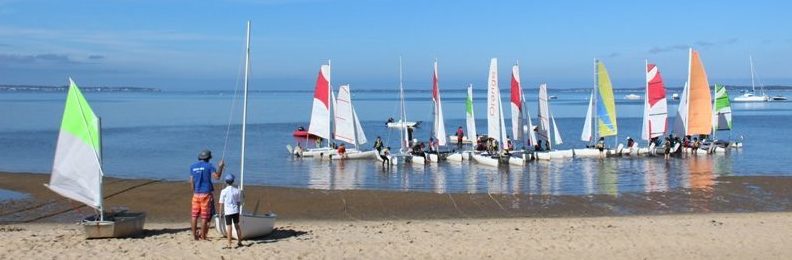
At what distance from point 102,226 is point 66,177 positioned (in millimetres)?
1211

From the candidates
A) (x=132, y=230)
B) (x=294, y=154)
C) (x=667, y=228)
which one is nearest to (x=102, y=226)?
(x=132, y=230)

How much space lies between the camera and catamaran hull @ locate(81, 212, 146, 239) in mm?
12445

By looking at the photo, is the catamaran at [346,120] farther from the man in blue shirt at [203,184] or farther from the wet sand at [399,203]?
the man in blue shirt at [203,184]

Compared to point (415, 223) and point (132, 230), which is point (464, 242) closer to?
point (415, 223)

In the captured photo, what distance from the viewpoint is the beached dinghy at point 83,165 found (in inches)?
498

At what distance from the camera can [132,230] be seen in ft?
42.5

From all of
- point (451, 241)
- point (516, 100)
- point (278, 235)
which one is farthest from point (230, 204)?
point (516, 100)

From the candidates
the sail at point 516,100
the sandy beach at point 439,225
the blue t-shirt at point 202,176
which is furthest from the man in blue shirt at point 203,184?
the sail at point 516,100

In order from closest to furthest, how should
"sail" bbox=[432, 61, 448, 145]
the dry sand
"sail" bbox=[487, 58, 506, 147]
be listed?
the dry sand → "sail" bbox=[487, 58, 506, 147] → "sail" bbox=[432, 61, 448, 145]

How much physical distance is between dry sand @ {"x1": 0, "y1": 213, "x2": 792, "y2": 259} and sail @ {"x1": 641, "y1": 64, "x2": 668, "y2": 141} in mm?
A: 20518

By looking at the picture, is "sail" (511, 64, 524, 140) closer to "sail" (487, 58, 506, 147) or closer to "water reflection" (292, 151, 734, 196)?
"sail" (487, 58, 506, 147)

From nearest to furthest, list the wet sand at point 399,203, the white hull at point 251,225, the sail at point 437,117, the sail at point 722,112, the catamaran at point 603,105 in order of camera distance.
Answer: the white hull at point 251,225 → the wet sand at point 399,203 → the sail at point 437,117 → the catamaran at point 603,105 → the sail at point 722,112

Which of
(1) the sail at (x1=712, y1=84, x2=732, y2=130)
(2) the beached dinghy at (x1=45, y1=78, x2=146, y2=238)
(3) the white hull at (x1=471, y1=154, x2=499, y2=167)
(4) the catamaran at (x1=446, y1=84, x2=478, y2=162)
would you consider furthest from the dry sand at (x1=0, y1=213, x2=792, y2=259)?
(1) the sail at (x1=712, y1=84, x2=732, y2=130)

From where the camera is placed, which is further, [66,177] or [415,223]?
[415,223]
